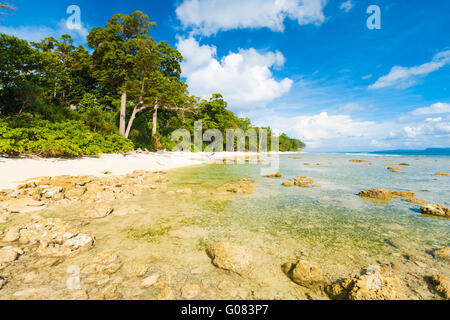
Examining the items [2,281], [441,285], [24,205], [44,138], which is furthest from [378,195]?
[44,138]

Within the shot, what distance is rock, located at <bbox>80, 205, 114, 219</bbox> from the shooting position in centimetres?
603

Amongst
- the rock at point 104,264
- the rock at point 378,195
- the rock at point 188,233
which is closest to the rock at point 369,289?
the rock at point 188,233

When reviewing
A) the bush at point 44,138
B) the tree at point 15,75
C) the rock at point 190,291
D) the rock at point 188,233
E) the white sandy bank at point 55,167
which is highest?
the tree at point 15,75

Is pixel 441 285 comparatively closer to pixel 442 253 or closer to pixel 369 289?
pixel 369 289

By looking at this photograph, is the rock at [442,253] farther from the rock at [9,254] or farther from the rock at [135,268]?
the rock at [9,254]

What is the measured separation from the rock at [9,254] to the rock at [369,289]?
5.91 meters

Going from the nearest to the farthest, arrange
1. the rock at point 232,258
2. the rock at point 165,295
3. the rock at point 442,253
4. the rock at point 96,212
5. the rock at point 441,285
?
the rock at point 165,295
the rock at point 441,285
the rock at point 232,258
the rock at point 442,253
the rock at point 96,212

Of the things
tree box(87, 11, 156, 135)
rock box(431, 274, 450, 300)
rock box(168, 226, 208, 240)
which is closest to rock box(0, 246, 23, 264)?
rock box(168, 226, 208, 240)

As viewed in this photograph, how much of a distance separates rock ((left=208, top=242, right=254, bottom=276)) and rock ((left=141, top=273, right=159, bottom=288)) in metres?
1.15

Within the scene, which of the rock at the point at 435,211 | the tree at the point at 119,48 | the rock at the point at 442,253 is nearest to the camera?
the rock at the point at 442,253

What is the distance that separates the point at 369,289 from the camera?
2.91 metres

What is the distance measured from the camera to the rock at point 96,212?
603 centimetres

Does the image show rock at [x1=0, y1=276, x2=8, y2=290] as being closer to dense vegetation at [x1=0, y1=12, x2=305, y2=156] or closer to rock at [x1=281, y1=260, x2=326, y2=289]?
rock at [x1=281, y1=260, x2=326, y2=289]

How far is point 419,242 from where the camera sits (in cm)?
505
